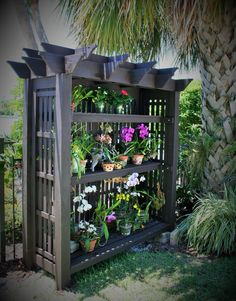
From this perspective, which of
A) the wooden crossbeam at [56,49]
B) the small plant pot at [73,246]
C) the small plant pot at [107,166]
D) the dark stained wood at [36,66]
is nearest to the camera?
the wooden crossbeam at [56,49]

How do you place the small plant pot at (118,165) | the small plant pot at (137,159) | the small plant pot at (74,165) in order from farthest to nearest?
the small plant pot at (137,159) → the small plant pot at (118,165) → the small plant pot at (74,165)

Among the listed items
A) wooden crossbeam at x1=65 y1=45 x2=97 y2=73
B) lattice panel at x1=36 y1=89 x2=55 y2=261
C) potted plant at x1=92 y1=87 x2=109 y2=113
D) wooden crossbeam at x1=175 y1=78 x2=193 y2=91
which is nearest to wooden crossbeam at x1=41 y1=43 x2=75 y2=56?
wooden crossbeam at x1=65 y1=45 x2=97 y2=73

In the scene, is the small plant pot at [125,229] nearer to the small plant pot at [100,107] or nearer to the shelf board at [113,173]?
the shelf board at [113,173]

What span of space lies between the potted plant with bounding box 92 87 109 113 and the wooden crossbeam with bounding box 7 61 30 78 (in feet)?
2.53

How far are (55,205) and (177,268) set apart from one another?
1411mm

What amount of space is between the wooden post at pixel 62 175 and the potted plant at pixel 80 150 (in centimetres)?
22

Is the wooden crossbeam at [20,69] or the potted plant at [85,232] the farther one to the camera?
the potted plant at [85,232]

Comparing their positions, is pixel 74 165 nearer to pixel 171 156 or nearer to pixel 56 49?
pixel 56 49

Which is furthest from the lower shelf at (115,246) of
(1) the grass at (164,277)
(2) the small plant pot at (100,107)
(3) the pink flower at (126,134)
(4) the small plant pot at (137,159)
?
(2) the small plant pot at (100,107)

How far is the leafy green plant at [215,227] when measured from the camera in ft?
10.1

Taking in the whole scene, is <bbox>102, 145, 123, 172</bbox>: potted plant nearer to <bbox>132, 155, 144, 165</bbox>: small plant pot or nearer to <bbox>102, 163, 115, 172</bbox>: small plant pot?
<bbox>102, 163, 115, 172</bbox>: small plant pot

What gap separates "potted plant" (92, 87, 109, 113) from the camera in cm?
312

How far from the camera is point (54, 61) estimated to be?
229 centimetres

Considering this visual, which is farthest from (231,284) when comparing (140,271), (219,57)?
(219,57)
